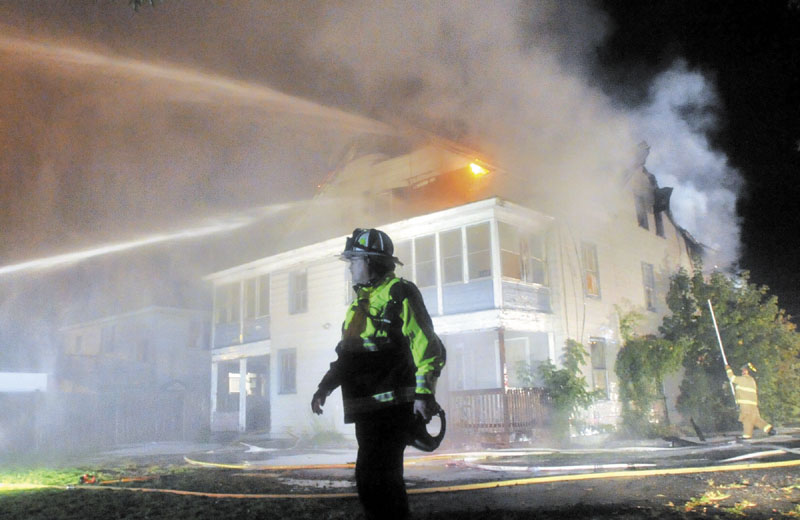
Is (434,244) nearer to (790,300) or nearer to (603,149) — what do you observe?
(603,149)

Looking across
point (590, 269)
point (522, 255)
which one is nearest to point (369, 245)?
point (522, 255)

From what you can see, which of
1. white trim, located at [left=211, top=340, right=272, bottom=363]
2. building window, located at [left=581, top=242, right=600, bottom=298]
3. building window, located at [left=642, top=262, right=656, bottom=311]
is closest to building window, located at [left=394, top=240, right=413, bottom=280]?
building window, located at [left=581, top=242, right=600, bottom=298]

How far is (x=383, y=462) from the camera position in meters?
2.99

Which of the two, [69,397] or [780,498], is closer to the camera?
[780,498]

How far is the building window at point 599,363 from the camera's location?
1506 cm

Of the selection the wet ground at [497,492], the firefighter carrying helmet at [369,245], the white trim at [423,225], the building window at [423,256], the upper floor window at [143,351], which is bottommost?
the wet ground at [497,492]

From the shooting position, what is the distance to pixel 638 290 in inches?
687

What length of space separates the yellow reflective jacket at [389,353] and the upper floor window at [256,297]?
56.0ft

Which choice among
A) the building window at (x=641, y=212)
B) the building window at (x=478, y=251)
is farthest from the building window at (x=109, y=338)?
the building window at (x=641, y=212)

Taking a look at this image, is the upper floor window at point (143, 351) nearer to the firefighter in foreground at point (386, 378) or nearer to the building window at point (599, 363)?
the building window at point (599, 363)

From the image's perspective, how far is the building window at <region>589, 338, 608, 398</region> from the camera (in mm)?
15062

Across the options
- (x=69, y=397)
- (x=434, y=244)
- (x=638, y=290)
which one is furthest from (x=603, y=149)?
(x=69, y=397)

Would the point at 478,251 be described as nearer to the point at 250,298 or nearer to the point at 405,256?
the point at 405,256

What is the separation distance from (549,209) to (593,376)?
433 centimetres
